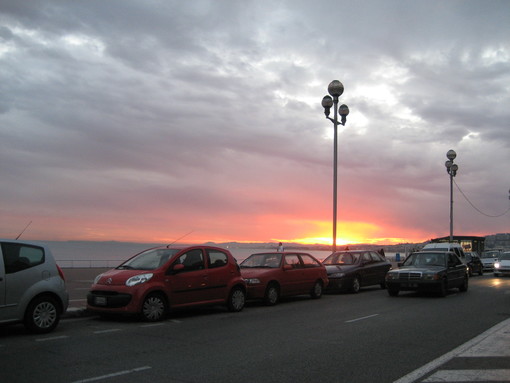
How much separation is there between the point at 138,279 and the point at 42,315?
208 centimetres

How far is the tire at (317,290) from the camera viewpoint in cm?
1644

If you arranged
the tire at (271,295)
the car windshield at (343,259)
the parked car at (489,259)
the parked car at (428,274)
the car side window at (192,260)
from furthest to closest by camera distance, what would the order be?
the parked car at (489,259)
the car windshield at (343,259)
the parked car at (428,274)
the tire at (271,295)
the car side window at (192,260)

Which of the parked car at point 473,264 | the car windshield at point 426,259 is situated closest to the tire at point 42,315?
the car windshield at point 426,259

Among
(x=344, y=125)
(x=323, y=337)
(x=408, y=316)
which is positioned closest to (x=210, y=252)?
(x=323, y=337)

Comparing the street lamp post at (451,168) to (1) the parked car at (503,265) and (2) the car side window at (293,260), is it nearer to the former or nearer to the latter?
(1) the parked car at (503,265)

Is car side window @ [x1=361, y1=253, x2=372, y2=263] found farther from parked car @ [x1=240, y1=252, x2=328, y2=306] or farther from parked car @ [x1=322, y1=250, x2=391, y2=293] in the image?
parked car @ [x1=240, y1=252, x2=328, y2=306]

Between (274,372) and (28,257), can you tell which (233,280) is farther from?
(274,372)

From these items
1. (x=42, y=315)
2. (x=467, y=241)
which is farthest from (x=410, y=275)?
(x=467, y=241)

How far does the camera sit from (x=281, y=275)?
1487 centimetres

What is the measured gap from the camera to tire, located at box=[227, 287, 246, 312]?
12494 millimetres

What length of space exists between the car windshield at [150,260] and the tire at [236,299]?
6.63 feet

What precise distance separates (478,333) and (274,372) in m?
5.16

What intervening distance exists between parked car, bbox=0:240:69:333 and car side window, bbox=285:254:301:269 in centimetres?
753

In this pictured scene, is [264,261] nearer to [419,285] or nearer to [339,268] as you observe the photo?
[339,268]
